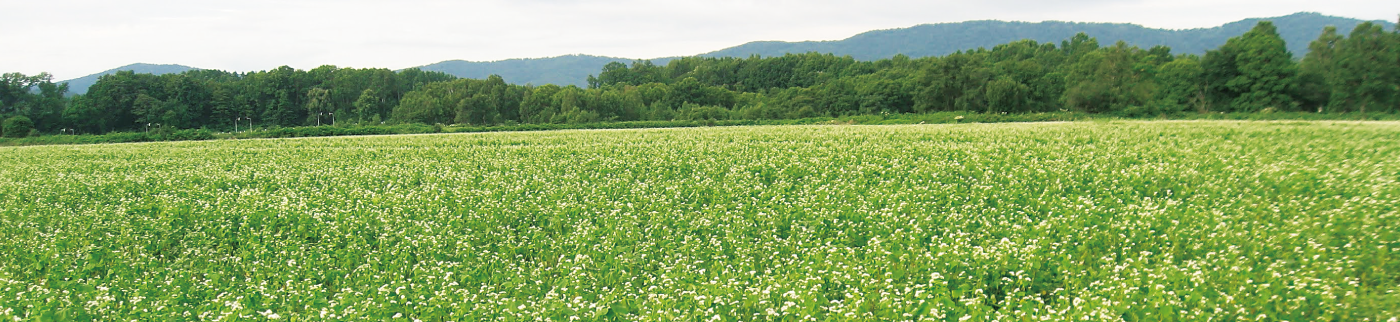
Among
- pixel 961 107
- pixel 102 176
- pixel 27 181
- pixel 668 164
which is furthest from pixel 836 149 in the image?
pixel 961 107

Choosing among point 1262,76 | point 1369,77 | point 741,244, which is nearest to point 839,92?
point 1262,76

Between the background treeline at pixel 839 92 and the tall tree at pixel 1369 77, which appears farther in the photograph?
the background treeline at pixel 839 92

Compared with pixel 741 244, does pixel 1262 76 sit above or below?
above

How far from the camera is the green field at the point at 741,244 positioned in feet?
23.2

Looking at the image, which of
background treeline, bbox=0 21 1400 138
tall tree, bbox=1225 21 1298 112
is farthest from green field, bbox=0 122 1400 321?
tall tree, bbox=1225 21 1298 112

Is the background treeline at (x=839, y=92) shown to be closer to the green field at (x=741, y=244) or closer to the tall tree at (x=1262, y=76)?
the tall tree at (x=1262, y=76)

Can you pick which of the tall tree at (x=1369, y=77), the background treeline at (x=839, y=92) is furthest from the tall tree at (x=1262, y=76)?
the tall tree at (x=1369, y=77)

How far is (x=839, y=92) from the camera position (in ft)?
429

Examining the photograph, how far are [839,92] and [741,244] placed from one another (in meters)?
124

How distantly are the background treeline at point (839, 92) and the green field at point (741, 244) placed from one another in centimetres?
5768

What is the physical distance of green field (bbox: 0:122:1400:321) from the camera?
23.2ft

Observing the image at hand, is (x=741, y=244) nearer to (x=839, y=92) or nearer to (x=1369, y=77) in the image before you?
(x=1369, y=77)

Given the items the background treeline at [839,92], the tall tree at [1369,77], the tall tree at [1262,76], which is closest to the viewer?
the tall tree at [1262,76]

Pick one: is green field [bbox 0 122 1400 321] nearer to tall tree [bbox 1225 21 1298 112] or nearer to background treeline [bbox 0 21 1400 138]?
background treeline [bbox 0 21 1400 138]
